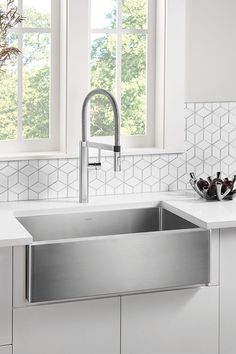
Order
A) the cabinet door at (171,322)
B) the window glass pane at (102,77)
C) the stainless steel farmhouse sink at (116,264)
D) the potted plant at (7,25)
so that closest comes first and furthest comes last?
the stainless steel farmhouse sink at (116,264)
the cabinet door at (171,322)
the potted plant at (7,25)
the window glass pane at (102,77)

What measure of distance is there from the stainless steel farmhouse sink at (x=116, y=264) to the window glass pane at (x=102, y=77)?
82cm

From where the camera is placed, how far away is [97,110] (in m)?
3.68

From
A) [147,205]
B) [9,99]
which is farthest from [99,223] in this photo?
[9,99]

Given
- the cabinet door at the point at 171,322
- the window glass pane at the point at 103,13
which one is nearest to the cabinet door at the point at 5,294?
the cabinet door at the point at 171,322

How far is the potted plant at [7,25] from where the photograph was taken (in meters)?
3.19

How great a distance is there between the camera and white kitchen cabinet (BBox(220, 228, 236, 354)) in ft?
10.1

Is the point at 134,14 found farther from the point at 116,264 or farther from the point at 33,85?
the point at 116,264

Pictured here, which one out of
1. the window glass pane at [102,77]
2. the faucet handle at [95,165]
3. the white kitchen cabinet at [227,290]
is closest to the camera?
the white kitchen cabinet at [227,290]

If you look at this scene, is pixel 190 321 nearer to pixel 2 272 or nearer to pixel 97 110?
pixel 2 272

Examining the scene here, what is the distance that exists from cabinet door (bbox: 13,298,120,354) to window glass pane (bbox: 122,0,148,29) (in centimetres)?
149

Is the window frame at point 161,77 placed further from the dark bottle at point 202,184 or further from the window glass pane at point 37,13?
the dark bottle at point 202,184

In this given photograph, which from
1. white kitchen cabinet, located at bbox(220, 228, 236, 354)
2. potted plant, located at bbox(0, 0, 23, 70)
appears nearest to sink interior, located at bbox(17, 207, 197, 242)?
white kitchen cabinet, located at bbox(220, 228, 236, 354)

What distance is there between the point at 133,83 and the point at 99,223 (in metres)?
0.79

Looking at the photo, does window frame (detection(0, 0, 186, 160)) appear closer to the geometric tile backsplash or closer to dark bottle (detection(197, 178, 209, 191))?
the geometric tile backsplash
